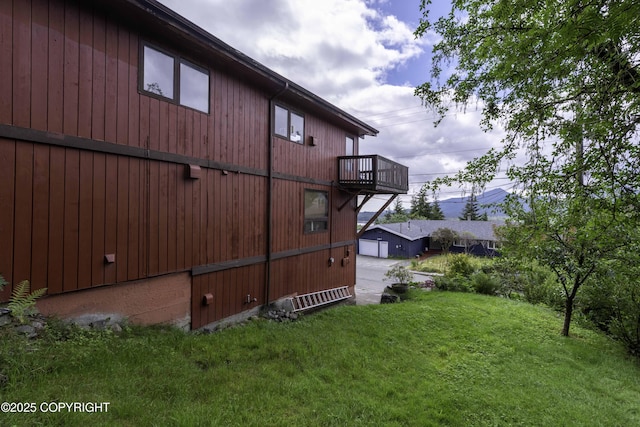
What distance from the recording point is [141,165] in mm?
4855

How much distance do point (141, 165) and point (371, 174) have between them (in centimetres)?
675

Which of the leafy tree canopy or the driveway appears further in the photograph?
the driveway

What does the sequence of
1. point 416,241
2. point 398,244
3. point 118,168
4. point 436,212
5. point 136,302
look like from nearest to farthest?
point 118,168 < point 136,302 < point 398,244 < point 416,241 < point 436,212

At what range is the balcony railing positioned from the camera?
965cm

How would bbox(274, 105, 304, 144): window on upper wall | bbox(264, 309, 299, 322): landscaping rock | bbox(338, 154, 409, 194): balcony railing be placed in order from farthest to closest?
bbox(338, 154, 409, 194): balcony railing < bbox(274, 105, 304, 144): window on upper wall < bbox(264, 309, 299, 322): landscaping rock

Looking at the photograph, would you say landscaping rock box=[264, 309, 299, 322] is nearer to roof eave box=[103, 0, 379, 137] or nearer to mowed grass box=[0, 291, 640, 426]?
mowed grass box=[0, 291, 640, 426]

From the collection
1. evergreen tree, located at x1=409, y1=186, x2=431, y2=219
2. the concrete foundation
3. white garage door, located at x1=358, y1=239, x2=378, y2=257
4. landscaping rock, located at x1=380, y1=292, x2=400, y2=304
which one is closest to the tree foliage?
the concrete foundation

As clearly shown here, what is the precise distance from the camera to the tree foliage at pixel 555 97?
8.26 ft

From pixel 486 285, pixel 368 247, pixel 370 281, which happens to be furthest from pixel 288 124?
pixel 368 247

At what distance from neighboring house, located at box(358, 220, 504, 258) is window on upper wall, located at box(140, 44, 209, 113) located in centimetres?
2397

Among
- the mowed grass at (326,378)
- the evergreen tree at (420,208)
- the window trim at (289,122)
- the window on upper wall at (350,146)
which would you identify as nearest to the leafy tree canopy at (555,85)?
the mowed grass at (326,378)

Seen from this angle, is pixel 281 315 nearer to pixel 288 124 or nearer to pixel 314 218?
pixel 314 218

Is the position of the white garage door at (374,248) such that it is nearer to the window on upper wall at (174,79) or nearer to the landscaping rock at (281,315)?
the landscaping rock at (281,315)

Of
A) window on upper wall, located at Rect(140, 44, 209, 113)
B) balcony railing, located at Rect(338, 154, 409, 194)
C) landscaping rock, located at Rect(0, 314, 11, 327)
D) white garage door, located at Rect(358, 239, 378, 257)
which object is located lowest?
white garage door, located at Rect(358, 239, 378, 257)
